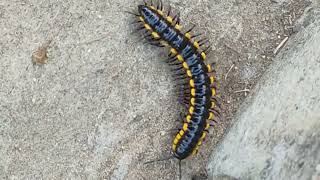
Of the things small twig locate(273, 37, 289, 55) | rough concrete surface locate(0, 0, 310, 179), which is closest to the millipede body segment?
rough concrete surface locate(0, 0, 310, 179)

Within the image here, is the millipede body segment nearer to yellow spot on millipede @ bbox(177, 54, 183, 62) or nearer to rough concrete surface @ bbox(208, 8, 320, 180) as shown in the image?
yellow spot on millipede @ bbox(177, 54, 183, 62)

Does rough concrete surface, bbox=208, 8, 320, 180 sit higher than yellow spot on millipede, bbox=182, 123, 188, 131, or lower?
higher

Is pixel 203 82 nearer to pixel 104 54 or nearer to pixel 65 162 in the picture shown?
pixel 104 54

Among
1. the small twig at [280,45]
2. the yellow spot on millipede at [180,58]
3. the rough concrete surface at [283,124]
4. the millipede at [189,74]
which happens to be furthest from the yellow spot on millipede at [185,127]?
the small twig at [280,45]

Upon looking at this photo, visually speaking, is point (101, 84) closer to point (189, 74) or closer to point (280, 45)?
point (189, 74)

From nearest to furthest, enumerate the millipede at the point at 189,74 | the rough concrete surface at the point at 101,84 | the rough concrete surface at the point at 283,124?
1. the rough concrete surface at the point at 283,124
2. the millipede at the point at 189,74
3. the rough concrete surface at the point at 101,84

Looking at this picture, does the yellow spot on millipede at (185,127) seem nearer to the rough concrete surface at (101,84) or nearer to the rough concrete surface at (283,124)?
the rough concrete surface at (101,84)

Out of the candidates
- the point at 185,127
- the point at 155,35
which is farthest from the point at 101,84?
the point at 185,127
